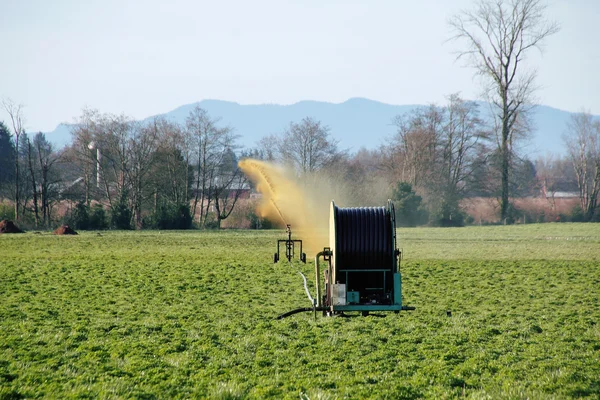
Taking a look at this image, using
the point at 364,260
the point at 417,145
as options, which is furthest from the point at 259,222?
the point at 364,260

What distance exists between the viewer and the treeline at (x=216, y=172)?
80.8m

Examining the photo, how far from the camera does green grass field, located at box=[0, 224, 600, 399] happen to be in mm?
11773

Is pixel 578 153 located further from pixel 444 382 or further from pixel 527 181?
pixel 444 382

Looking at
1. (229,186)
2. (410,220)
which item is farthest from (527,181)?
(229,186)

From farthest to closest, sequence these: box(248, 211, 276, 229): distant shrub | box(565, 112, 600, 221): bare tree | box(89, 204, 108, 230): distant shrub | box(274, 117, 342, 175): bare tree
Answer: box(565, 112, 600, 221): bare tree → box(274, 117, 342, 175): bare tree → box(248, 211, 276, 229): distant shrub → box(89, 204, 108, 230): distant shrub

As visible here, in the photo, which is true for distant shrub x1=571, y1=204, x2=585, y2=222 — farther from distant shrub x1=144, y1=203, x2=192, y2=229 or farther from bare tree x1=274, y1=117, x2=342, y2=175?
distant shrub x1=144, y1=203, x2=192, y2=229

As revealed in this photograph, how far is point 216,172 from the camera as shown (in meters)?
90.1

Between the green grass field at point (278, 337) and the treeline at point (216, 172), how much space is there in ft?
162

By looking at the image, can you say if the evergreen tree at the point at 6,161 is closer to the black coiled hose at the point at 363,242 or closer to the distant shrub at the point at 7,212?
the distant shrub at the point at 7,212

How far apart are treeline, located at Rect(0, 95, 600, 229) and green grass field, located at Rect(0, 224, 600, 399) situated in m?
49.3

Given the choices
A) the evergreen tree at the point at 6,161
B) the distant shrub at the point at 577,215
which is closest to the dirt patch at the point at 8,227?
the evergreen tree at the point at 6,161

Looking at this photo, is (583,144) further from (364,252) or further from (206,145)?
(364,252)

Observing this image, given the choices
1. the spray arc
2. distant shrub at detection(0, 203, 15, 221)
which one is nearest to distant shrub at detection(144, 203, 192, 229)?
distant shrub at detection(0, 203, 15, 221)

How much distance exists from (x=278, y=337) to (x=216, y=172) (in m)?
75.2
